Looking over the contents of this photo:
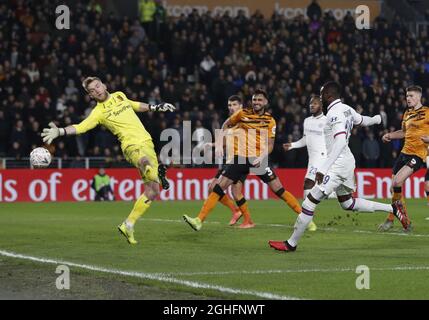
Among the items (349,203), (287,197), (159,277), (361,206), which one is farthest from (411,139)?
(159,277)

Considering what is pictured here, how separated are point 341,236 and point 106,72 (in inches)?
672

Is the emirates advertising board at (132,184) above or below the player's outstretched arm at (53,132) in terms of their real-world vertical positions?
below

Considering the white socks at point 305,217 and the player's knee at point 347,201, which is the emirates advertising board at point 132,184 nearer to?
the player's knee at point 347,201

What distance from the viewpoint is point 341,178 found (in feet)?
47.4

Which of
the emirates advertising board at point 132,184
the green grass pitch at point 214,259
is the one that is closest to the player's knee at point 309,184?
the green grass pitch at point 214,259

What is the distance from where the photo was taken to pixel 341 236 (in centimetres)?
1638

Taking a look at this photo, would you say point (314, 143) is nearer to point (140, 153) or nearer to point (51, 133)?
point (140, 153)

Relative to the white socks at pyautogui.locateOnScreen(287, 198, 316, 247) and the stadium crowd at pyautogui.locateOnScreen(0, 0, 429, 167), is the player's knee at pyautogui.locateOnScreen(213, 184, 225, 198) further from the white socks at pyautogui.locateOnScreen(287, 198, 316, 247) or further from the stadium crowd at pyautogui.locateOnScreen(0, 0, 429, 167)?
the stadium crowd at pyautogui.locateOnScreen(0, 0, 429, 167)

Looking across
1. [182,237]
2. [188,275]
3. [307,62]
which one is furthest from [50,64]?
[188,275]

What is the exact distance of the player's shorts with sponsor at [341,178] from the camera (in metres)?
14.1

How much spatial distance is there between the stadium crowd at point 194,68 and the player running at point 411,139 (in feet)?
43.7

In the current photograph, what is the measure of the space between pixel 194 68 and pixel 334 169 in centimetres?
2178

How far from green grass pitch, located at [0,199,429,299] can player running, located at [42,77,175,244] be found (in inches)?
25.4

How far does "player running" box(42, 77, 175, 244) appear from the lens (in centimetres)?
1520
